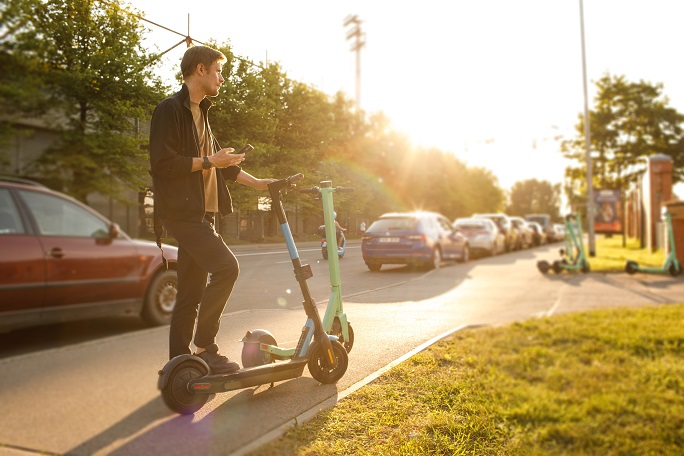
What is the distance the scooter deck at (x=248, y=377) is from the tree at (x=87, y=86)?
0.44 m

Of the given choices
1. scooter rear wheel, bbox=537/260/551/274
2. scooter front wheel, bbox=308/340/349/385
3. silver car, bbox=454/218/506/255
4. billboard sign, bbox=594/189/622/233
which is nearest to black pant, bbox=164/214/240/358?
scooter front wheel, bbox=308/340/349/385

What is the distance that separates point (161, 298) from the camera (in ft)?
3.88

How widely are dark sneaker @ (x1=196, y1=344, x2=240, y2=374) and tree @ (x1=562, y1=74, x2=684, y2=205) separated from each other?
182ft

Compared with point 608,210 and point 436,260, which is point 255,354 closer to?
point 436,260

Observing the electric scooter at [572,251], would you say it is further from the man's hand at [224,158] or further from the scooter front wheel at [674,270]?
the man's hand at [224,158]

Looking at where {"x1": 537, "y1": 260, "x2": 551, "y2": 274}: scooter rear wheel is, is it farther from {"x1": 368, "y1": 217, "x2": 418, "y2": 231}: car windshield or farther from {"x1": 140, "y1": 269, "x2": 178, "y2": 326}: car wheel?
{"x1": 140, "y1": 269, "x2": 178, "y2": 326}: car wheel

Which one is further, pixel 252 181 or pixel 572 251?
pixel 572 251

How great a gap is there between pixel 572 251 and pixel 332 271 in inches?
1094

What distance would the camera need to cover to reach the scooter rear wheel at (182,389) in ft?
3.99

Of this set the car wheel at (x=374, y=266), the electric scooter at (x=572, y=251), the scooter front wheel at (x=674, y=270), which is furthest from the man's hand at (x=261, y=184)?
the scooter front wheel at (x=674, y=270)

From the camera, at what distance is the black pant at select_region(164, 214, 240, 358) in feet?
3.81

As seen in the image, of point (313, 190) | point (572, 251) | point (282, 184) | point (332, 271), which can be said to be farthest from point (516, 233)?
point (282, 184)

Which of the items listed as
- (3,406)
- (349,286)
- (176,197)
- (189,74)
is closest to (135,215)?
(176,197)

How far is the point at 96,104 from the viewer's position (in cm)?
108
